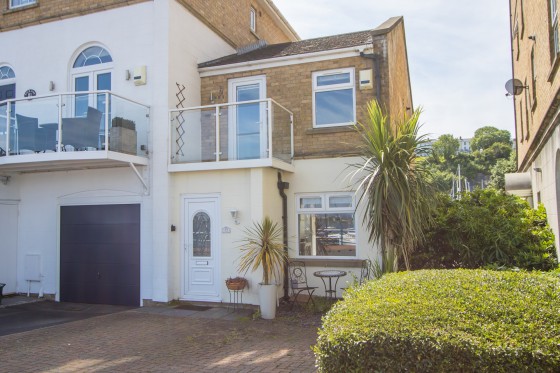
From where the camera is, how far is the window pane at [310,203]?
34.6 ft

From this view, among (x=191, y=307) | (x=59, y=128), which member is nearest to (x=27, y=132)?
(x=59, y=128)

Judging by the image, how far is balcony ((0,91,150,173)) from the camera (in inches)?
372

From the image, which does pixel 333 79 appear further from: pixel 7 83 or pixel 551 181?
pixel 7 83

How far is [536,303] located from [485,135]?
56342 mm

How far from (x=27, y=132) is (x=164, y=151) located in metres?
2.80

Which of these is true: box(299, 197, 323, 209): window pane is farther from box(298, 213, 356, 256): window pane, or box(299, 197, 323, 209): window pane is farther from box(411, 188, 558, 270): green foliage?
box(411, 188, 558, 270): green foliage

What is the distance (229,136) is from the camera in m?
9.91

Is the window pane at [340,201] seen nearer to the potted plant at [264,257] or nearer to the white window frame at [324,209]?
the white window frame at [324,209]

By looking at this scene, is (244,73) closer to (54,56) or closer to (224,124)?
(224,124)

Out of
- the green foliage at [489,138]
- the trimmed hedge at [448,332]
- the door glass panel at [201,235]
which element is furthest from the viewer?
the green foliage at [489,138]

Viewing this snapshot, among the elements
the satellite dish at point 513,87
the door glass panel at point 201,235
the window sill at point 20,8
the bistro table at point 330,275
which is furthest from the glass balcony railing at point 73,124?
Answer: the satellite dish at point 513,87

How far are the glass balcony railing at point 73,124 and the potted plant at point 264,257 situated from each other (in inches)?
123

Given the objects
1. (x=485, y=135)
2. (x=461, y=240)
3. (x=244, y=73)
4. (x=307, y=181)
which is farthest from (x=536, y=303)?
(x=485, y=135)

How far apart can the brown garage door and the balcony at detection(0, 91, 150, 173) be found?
122cm
